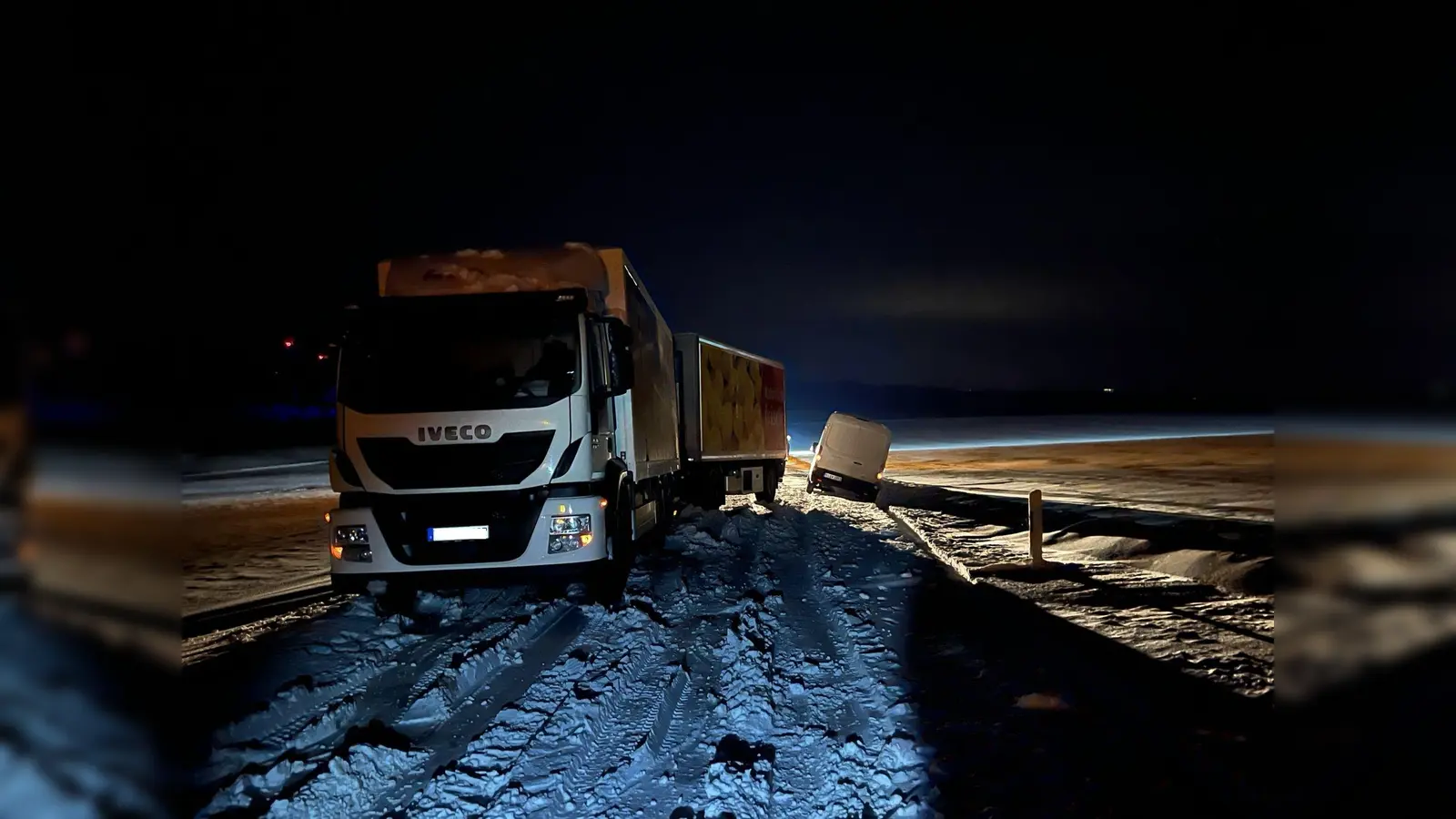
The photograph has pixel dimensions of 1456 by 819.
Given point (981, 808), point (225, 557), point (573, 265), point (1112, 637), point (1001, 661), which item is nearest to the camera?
point (981, 808)

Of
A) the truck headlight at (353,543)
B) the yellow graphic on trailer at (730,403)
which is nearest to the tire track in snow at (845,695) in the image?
the truck headlight at (353,543)

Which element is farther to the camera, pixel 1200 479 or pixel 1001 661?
pixel 1200 479

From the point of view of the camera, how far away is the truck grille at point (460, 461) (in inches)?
280

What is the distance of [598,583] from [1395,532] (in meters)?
11.7

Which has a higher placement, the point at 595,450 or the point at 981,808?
the point at 595,450

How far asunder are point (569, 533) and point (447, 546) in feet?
3.43

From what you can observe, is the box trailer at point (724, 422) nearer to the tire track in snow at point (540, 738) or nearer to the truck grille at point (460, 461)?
the truck grille at point (460, 461)

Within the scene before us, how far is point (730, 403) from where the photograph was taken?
53.4 feet

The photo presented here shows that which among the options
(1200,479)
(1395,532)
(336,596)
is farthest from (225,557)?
(1200,479)

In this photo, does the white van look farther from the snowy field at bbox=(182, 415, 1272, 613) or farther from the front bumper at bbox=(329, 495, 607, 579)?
the front bumper at bbox=(329, 495, 607, 579)

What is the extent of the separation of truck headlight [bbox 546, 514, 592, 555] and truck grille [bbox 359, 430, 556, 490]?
510 millimetres

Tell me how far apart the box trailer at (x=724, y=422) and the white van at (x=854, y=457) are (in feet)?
4.26

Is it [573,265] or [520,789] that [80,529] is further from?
[520,789]

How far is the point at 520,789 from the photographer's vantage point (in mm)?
4027
